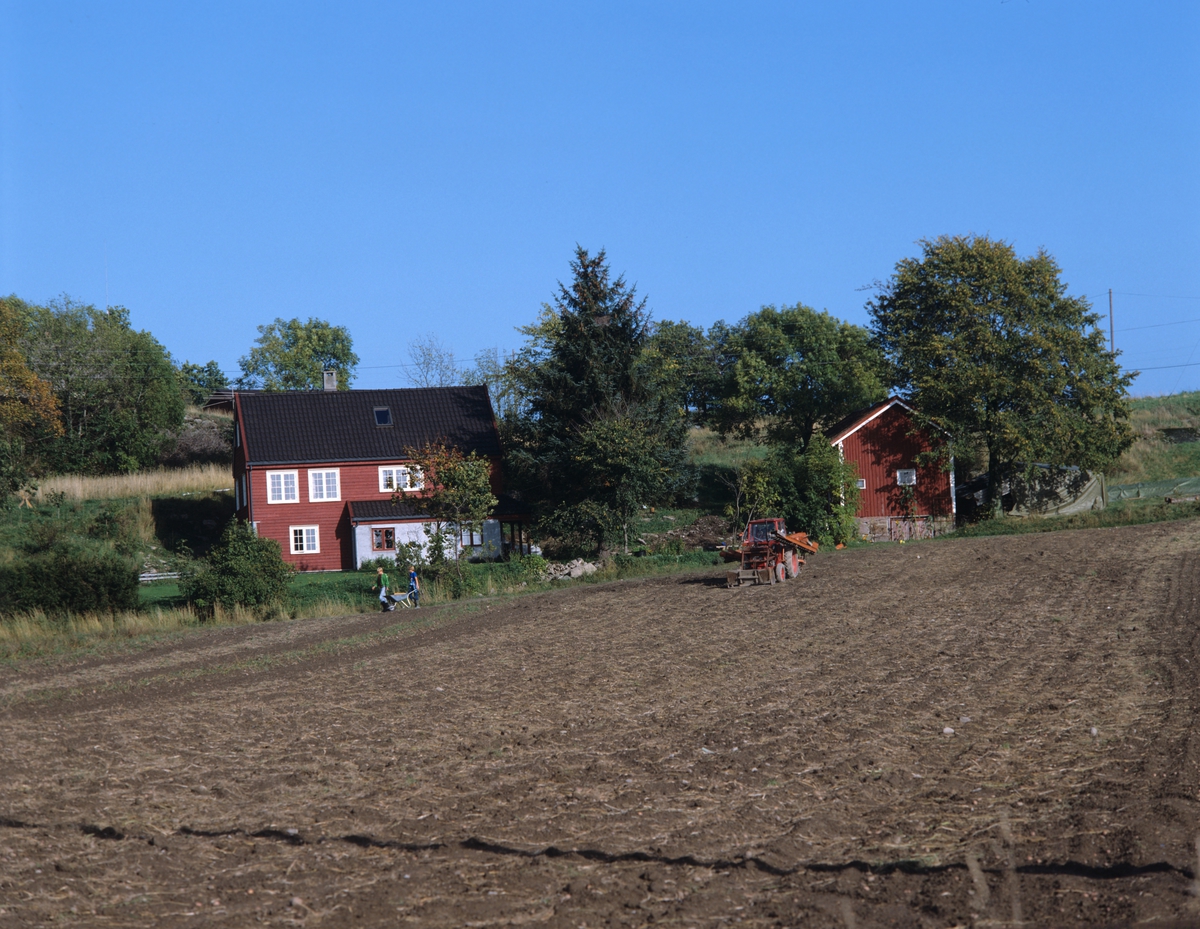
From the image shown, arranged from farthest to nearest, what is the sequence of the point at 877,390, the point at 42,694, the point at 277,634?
the point at 877,390 → the point at 277,634 → the point at 42,694

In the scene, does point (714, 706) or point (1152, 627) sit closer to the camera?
point (714, 706)

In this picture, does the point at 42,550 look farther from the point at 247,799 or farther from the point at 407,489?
the point at 247,799

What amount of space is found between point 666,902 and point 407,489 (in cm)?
4355

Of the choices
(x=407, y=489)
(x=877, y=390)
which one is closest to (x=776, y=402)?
(x=877, y=390)

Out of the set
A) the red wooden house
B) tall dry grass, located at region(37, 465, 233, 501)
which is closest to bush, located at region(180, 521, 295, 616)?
the red wooden house

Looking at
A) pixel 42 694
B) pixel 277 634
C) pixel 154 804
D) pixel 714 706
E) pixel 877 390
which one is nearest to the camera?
pixel 154 804

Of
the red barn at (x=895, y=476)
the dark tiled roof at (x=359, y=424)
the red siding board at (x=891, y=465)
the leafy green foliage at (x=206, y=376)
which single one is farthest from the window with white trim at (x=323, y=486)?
the leafy green foliage at (x=206, y=376)

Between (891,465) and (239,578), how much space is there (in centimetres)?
2815

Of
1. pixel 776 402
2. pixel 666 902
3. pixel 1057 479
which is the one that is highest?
pixel 776 402

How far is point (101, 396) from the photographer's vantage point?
2685 inches

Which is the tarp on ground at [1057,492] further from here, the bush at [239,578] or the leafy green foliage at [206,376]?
the leafy green foliage at [206,376]

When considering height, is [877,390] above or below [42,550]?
above

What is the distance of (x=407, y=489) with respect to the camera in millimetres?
50000

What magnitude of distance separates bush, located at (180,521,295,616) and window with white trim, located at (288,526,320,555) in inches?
678
